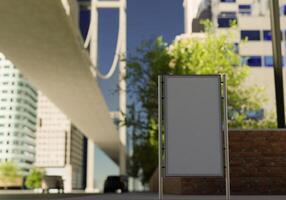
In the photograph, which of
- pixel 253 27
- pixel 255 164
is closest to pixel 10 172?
pixel 253 27

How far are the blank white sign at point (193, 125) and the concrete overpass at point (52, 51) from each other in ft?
31.4

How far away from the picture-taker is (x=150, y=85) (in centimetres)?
2542

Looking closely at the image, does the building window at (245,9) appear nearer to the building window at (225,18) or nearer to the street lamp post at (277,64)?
the building window at (225,18)

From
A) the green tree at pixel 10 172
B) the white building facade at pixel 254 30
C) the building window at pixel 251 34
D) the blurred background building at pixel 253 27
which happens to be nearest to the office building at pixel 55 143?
the green tree at pixel 10 172

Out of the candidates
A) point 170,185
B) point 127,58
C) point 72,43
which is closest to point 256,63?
point 127,58

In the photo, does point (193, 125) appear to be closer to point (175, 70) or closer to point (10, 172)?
point (175, 70)

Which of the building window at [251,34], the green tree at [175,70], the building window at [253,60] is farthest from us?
the building window at [251,34]

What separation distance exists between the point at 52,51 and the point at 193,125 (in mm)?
19064

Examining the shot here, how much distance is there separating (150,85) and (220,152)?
18.2 m

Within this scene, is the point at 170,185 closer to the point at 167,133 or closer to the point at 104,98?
the point at 167,133

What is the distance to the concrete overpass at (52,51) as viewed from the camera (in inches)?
699

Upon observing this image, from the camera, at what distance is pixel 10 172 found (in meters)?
121

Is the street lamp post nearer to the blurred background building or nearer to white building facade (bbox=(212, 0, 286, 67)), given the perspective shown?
the blurred background building

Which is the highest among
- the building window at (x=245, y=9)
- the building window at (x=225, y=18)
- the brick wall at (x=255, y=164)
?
the building window at (x=245, y=9)
